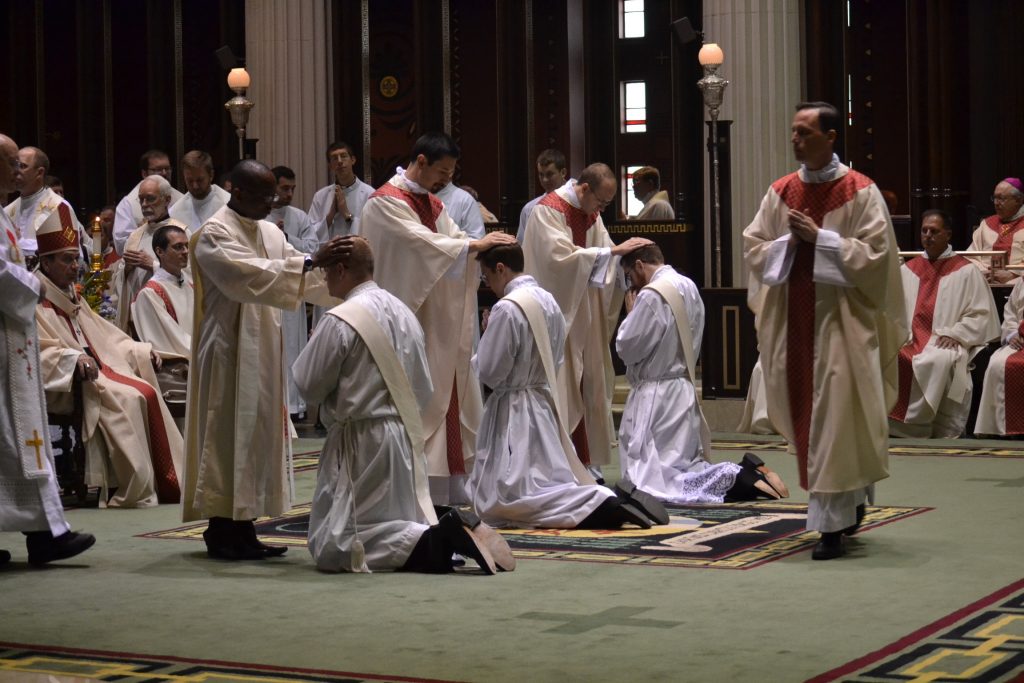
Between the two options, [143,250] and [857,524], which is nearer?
[857,524]

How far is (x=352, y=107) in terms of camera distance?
1753cm

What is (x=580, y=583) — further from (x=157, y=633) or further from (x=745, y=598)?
(x=157, y=633)

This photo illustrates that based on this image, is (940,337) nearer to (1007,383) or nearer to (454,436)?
(1007,383)

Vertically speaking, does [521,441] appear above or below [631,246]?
below

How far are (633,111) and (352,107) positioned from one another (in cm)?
390

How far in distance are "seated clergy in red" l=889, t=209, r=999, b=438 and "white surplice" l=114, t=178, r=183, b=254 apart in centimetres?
501

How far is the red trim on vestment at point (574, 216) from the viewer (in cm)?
924

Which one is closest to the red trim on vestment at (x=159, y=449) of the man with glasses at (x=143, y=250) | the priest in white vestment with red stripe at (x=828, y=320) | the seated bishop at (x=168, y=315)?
the seated bishop at (x=168, y=315)

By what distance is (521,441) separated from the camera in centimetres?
745

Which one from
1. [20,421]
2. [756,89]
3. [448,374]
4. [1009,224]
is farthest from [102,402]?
[756,89]

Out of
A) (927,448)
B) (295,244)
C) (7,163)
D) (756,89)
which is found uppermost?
(756,89)

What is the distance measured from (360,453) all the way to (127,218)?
5.53 meters

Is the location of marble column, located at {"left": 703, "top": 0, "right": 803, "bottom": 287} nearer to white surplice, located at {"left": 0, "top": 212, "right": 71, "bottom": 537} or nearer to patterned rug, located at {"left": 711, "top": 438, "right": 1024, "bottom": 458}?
patterned rug, located at {"left": 711, "top": 438, "right": 1024, "bottom": 458}

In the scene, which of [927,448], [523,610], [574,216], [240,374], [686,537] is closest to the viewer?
[523,610]
